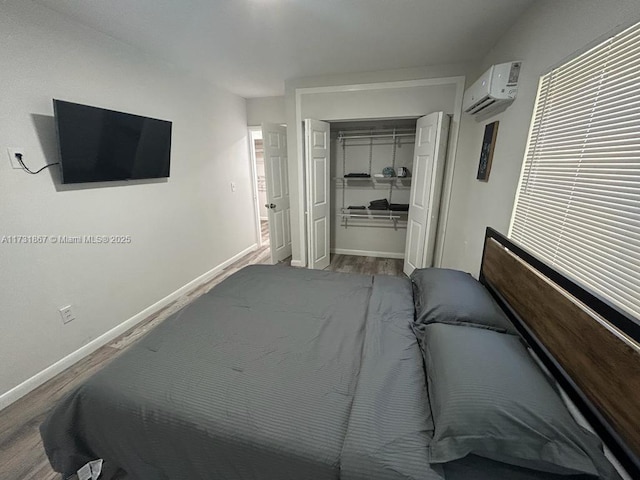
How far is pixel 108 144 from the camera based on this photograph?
207cm

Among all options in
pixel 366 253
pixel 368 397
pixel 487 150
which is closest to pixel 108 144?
pixel 368 397

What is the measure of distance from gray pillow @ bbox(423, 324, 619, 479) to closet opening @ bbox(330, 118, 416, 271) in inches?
115

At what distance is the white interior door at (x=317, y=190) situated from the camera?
318cm

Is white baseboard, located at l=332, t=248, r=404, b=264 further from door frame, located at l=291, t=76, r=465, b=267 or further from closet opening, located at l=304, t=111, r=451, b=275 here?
door frame, located at l=291, t=76, r=465, b=267

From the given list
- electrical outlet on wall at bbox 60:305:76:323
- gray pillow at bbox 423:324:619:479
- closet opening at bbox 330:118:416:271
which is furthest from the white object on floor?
closet opening at bbox 330:118:416:271

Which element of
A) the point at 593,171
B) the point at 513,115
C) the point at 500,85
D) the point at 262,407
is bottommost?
the point at 262,407

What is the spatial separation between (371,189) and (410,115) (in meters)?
1.29

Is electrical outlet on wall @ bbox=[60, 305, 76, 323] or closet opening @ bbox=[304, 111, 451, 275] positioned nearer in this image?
electrical outlet on wall @ bbox=[60, 305, 76, 323]

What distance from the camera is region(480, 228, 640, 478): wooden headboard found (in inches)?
29.6

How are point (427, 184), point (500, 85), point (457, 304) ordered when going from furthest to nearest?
point (427, 184)
point (500, 85)
point (457, 304)

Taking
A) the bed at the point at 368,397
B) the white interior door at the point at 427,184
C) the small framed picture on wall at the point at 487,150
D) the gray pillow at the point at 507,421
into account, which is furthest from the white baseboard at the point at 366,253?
the gray pillow at the point at 507,421

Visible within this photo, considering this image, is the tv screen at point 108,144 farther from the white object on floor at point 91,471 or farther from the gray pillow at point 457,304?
the gray pillow at point 457,304

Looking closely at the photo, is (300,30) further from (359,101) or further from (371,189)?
(371,189)

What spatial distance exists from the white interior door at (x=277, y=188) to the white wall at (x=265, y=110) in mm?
275
